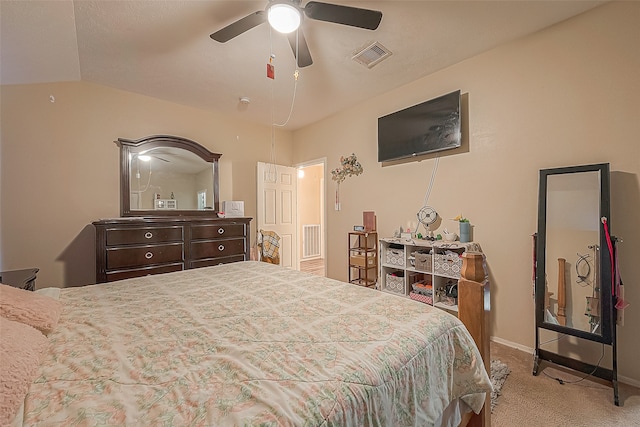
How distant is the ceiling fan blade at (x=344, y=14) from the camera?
5.36 ft

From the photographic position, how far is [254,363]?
2.62ft

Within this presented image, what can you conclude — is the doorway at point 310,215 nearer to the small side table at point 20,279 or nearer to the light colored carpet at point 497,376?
the light colored carpet at point 497,376

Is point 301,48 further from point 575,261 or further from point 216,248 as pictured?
point 575,261

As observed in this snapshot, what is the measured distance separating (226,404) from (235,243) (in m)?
3.00

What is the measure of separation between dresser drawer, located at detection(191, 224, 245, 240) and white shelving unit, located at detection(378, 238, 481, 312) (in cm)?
184

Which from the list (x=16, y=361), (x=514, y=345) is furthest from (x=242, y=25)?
(x=514, y=345)

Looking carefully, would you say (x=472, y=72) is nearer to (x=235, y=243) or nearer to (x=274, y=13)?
(x=274, y=13)

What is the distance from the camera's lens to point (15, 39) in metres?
1.95

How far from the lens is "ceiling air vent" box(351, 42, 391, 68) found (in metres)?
2.40

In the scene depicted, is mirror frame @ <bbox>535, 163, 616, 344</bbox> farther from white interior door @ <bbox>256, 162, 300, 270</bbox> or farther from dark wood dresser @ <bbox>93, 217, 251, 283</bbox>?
white interior door @ <bbox>256, 162, 300, 270</bbox>

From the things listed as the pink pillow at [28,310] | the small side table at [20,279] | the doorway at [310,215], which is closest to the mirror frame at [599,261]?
the pink pillow at [28,310]

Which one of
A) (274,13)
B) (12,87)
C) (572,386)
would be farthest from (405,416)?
(12,87)

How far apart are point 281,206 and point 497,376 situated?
3615 millimetres

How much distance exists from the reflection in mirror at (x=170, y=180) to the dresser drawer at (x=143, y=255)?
756mm
